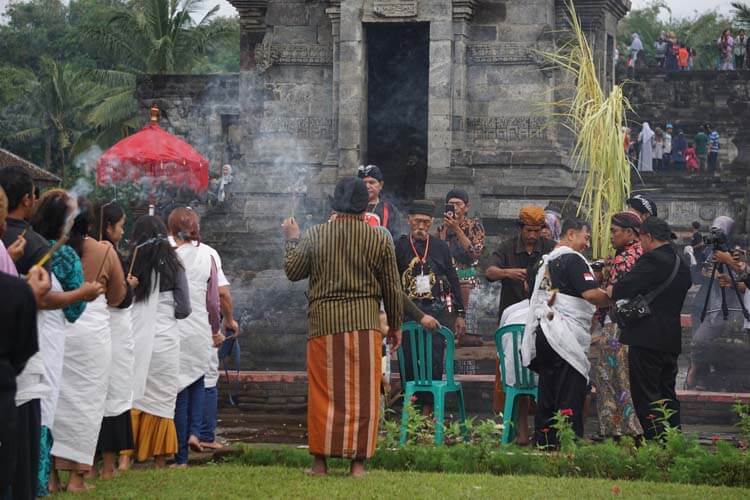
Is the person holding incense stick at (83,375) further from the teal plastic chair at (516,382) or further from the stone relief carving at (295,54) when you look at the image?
the stone relief carving at (295,54)

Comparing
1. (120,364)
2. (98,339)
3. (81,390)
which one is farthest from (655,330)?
(81,390)

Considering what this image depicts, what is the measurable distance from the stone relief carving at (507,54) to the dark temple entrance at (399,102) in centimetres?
144

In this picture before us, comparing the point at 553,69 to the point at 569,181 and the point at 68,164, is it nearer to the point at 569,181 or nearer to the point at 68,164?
the point at 569,181

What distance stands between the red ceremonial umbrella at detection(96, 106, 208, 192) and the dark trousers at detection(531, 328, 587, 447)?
11.7m

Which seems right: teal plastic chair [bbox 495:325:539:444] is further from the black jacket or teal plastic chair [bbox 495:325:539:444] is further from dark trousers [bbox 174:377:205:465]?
dark trousers [bbox 174:377:205:465]

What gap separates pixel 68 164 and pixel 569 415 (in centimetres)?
4069

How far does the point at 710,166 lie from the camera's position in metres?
31.9

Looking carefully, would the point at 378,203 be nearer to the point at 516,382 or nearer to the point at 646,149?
the point at 516,382

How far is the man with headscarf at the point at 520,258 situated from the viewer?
34.9ft

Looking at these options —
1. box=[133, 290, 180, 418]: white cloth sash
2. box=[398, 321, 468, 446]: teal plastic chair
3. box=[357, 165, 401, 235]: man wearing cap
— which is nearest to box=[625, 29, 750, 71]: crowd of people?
box=[357, 165, 401, 235]: man wearing cap

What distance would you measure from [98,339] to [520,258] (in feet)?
12.9

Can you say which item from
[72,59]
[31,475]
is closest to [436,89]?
[31,475]

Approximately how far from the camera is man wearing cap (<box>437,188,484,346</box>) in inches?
491

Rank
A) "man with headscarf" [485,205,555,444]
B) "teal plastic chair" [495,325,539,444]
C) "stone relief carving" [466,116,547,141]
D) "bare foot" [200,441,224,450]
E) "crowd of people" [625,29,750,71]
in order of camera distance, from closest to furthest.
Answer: "bare foot" [200,441,224,450], "teal plastic chair" [495,325,539,444], "man with headscarf" [485,205,555,444], "stone relief carving" [466,116,547,141], "crowd of people" [625,29,750,71]
